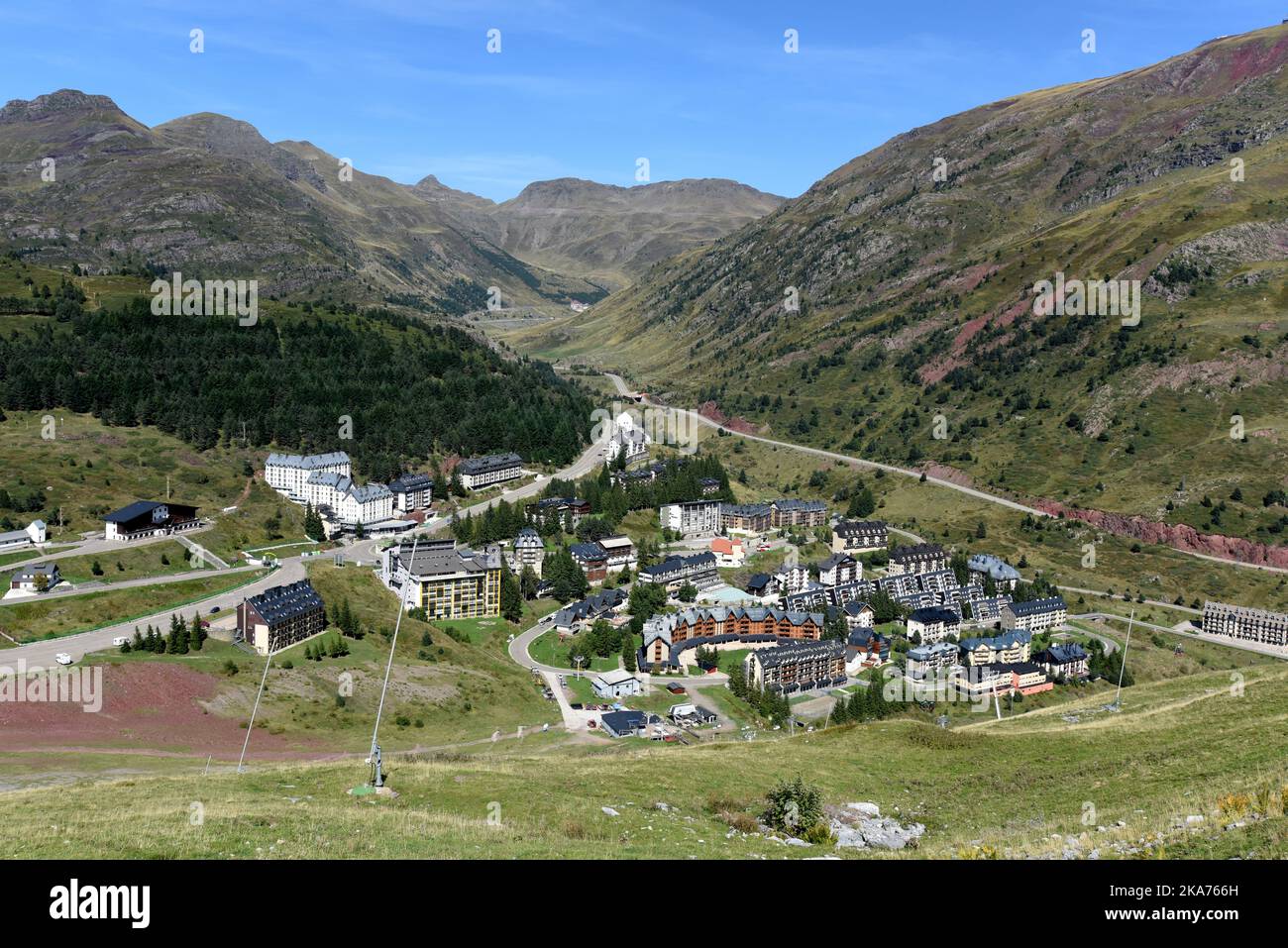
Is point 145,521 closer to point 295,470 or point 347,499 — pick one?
point 347,499

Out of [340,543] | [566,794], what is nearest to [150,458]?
[340,543]

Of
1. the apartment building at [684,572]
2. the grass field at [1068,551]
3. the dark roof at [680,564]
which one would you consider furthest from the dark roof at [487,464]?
the dark roof at [680,564]

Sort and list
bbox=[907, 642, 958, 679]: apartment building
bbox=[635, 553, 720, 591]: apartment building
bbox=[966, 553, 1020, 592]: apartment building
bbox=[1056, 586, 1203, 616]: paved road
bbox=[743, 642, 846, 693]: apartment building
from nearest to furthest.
Answer: bbox=[743, 642, 846, 693]: apartment building → bbox=[907, 642, 958, 679]: apartment building → bbox=[635, 553, 720, 591]: apartment building → bbox=[1056, 586, 1203, 616]: paved road → bbox=[966, 553, 1020, 592]: apartment building

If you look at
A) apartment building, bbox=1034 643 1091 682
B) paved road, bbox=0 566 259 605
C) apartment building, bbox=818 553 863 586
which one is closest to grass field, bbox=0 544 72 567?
paved road, bbox=0 566 259 605

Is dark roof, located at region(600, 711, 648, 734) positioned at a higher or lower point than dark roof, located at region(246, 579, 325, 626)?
lower

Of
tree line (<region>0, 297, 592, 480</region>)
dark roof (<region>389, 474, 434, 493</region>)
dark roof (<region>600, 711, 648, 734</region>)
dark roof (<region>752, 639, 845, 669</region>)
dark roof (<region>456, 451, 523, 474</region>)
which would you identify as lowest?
dark roof (<region>600, 711, 648, 734</region>)

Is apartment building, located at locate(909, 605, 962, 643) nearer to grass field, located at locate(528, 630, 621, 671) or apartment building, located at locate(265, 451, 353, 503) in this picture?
grass field, located at locate(528, 630, 621, 671)
